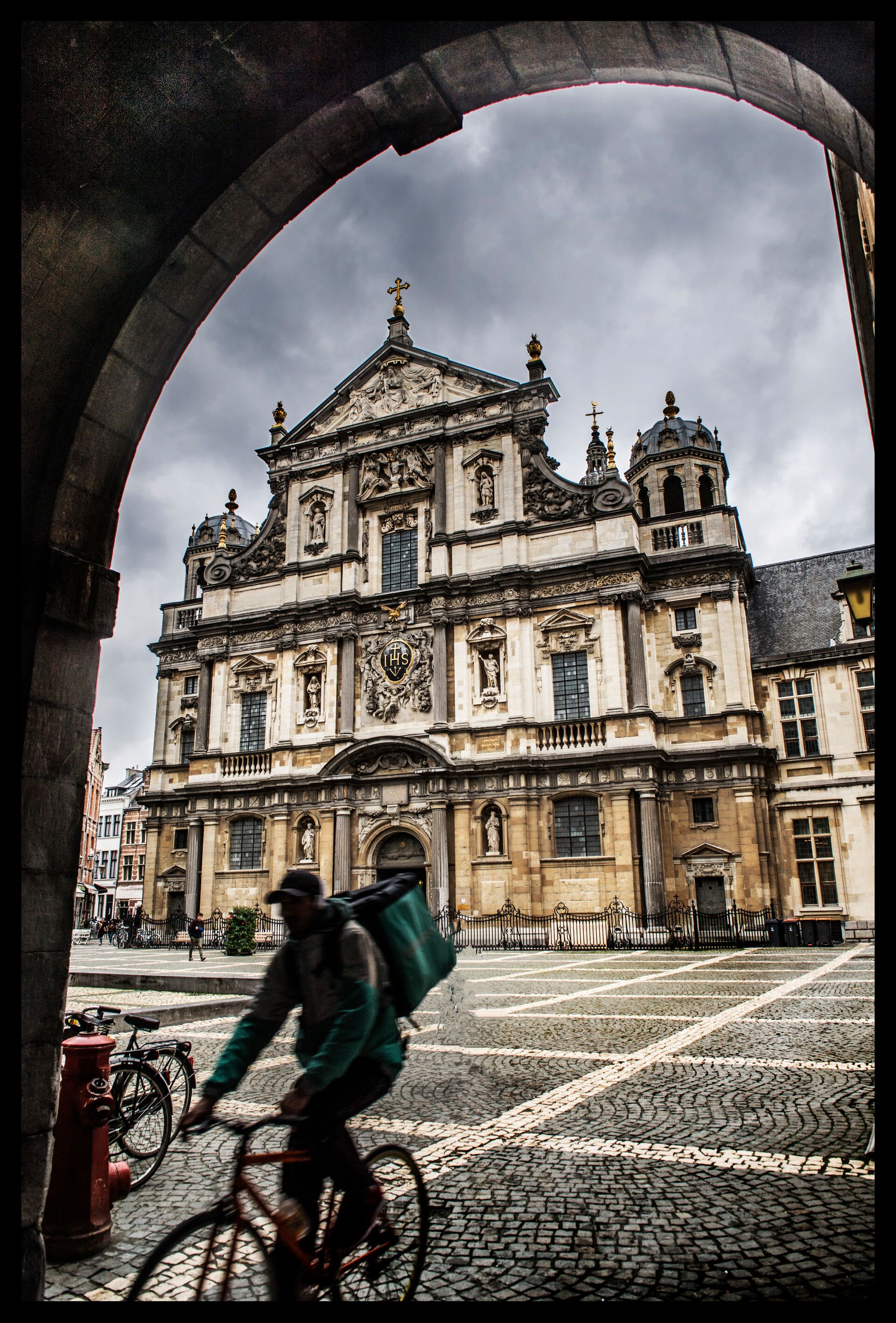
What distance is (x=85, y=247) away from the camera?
357 centimetres

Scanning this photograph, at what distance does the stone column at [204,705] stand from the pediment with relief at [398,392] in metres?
10.4

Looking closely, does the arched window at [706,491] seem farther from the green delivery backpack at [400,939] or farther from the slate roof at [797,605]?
the green delivery backpack at [400,939]

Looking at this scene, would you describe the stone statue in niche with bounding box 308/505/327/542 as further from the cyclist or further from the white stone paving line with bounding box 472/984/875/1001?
the cyclist

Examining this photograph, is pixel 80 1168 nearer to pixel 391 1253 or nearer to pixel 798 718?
pixel 391 1253

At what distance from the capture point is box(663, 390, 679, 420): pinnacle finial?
1353 inches

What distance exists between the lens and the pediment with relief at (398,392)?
106 feet

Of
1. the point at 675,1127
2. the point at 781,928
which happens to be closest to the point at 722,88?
the point at 675,1127

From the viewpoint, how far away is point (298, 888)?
3299 mm

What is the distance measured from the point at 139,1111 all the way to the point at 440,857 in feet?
74.5

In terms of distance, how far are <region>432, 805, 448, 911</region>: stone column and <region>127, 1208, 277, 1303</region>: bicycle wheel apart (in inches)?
930

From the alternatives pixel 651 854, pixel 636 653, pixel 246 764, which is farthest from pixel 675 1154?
pixel 246 764

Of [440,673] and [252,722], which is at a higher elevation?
[440,673]

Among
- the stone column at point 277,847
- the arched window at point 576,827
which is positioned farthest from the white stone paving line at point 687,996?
the stone column at point 277,847

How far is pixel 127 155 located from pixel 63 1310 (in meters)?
3.89
